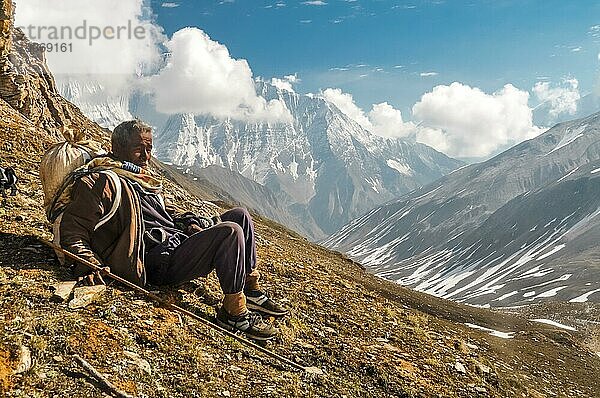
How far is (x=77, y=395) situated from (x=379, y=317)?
837 centimetres

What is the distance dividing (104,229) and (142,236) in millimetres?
616

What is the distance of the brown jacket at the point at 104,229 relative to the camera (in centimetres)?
759

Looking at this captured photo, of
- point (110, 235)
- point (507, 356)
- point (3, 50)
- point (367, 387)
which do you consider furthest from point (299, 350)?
point (3, 50)

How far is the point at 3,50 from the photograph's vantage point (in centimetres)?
3064

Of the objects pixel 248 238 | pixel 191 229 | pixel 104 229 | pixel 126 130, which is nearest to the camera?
pixel 104 229

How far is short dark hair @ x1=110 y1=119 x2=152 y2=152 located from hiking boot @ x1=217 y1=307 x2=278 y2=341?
3458 millimetres

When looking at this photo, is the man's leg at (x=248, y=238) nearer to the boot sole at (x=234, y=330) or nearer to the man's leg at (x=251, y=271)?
the man's leg at (x=251, y=271)

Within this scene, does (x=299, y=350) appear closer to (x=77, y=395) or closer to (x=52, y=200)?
(x=77, y=395)

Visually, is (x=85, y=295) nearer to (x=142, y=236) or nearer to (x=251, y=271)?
(x=142, y=236)

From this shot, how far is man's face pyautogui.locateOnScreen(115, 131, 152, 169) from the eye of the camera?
8492 millimetres

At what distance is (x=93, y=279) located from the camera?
25.5 feet

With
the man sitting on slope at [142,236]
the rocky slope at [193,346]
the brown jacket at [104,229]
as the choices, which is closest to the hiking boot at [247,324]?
the man sitting on slope at [142,236]

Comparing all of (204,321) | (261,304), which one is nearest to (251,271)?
(261,304)

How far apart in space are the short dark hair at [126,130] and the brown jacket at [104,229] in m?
0.94
